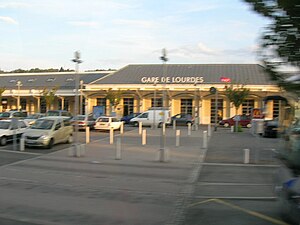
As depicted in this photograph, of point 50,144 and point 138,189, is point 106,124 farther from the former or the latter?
point 138,189

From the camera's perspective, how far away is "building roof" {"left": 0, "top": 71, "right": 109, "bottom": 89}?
2308 inches

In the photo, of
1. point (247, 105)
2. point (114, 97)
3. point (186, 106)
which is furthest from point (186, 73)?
point (114, 97)

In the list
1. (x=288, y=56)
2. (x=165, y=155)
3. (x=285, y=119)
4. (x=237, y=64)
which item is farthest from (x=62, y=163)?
(x=237, y=64)

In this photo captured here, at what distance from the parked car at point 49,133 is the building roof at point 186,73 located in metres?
27.5

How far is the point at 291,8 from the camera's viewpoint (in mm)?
5289

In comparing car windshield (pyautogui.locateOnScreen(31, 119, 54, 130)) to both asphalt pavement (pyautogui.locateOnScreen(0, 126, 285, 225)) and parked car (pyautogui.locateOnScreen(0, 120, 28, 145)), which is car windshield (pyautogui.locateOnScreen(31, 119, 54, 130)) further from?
asphalt pavement (pyautogui.locateOnScreen(0, 126, 285, 225))

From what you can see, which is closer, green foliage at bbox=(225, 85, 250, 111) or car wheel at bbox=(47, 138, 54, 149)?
car wheel at bbox=(47, 138, 54, 149)

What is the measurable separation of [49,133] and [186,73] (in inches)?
1331

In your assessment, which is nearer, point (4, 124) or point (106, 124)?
point (4, 124)

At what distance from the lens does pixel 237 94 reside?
44.3 meters

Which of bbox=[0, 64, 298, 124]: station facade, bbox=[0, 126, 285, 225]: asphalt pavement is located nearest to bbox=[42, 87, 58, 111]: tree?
bbox=[0, 64, 298, 124]: station facade

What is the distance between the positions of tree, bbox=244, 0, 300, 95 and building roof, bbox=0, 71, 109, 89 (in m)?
51.8

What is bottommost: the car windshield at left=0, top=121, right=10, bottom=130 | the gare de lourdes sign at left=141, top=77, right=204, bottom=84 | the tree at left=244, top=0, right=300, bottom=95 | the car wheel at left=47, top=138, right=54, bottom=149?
the car wheel at left=47, top=138, right=54, bottom=149

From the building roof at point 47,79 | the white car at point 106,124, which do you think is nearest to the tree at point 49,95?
the building roof at point 47,79
